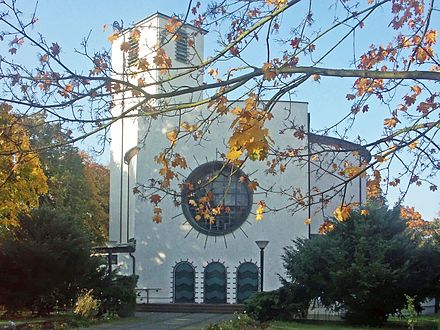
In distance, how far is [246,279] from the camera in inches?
1278

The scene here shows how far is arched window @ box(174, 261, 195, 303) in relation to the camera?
3241 centimetres

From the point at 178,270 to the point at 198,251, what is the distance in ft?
4.48

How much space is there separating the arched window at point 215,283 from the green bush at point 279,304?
11.4 m

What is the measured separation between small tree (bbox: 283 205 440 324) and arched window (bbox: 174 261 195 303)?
40.6 feet

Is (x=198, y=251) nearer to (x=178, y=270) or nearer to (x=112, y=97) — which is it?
(x=178, y=270)

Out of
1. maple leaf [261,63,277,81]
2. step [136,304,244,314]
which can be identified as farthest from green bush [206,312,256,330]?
maple leaf [261,63,277,81]

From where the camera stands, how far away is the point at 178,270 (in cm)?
3294

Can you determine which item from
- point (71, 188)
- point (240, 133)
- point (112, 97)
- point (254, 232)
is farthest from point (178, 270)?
point (240, 133)

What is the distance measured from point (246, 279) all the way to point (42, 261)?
547 inches

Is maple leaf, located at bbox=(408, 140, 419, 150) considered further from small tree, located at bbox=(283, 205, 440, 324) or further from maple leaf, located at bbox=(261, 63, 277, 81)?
small tree, located at bbox=(283, 205, 440, 324)

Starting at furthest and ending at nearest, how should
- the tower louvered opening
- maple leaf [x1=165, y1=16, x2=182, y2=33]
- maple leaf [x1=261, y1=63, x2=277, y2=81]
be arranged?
maple leaf [x1=165, y1=16, x2=182, y2=33] → the tower louvered opening → maple leaf [x1=261, y1=63, x2=277, y2=81]

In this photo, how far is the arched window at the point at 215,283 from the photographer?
106 feet

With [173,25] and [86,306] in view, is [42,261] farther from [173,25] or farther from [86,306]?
[173,25]

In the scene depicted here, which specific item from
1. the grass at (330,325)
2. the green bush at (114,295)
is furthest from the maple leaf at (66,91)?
the green bush at (114,295)
